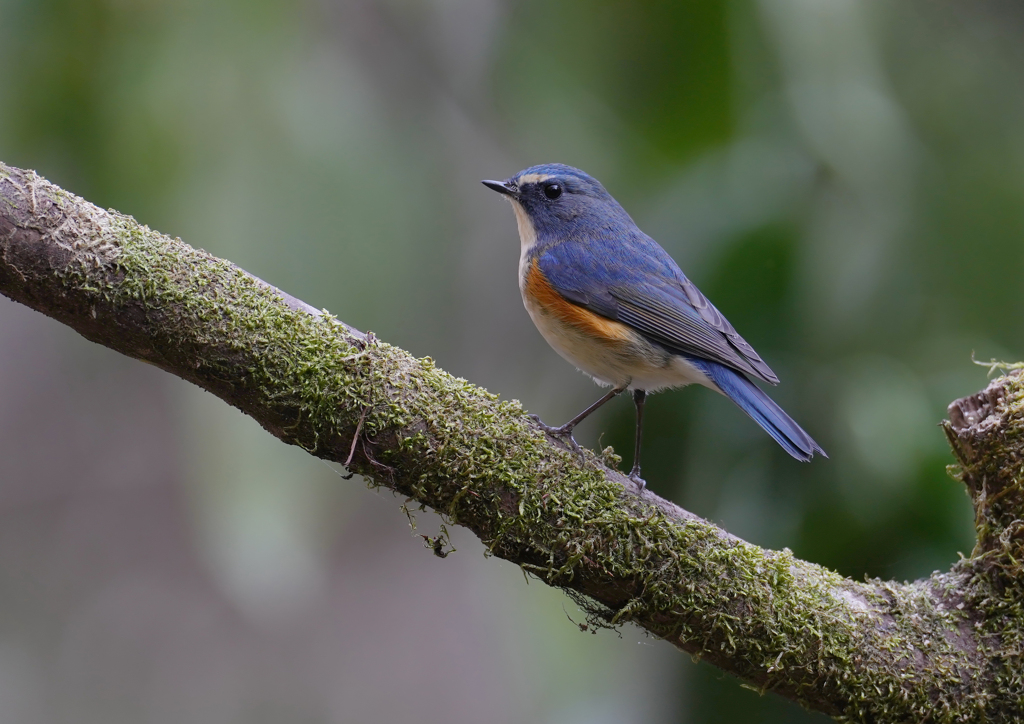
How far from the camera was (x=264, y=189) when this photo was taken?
298cm

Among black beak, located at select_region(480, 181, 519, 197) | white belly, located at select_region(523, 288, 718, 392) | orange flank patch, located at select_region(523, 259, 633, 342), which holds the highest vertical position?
black beak, located at select_region(480, 181, 519, 197)

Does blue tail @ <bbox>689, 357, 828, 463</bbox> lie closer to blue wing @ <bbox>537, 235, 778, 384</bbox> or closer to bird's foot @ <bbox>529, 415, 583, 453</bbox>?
blue wing @ <bbox>537, 235, 778, 384</bbox>

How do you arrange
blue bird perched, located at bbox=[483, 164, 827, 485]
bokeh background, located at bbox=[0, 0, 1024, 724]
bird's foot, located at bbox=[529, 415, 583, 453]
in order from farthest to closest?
bokeh background, located at bbox=[0, 0, 1024, 724], blue bird perched, located at bbox=[483, 164, 827, 485], bird's foot, located at bbox=[529, 415, 583, 453]

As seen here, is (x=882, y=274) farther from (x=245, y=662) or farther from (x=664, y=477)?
(x=245, y=662)

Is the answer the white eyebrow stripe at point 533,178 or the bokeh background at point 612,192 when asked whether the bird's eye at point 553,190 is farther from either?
the bokeh background at point 612,192

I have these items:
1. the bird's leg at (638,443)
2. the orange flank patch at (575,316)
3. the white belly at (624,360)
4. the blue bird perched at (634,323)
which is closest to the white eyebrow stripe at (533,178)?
the blue bird perched at (634,323)

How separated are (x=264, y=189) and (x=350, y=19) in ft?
4.26

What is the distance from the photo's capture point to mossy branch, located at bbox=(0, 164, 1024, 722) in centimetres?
191

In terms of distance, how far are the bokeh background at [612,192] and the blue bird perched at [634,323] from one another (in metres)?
0.52

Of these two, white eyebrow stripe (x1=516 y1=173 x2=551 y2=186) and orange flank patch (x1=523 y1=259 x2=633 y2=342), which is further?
white eyebrow stripe (x1=516 y1=173 x2=551 y2=186)

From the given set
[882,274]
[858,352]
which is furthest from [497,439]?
[882,274]

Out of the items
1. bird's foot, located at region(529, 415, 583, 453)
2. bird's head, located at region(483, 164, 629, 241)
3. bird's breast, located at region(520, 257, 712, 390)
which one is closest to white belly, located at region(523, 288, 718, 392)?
bird's breast, located at region(520, 257, 712, 390)

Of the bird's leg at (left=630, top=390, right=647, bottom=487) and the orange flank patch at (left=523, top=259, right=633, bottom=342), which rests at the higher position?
the orange flank patch at (left=523, top=259, right=633, bottom=342)

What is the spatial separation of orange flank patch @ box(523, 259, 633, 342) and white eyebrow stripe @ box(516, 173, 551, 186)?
0.61 meters
